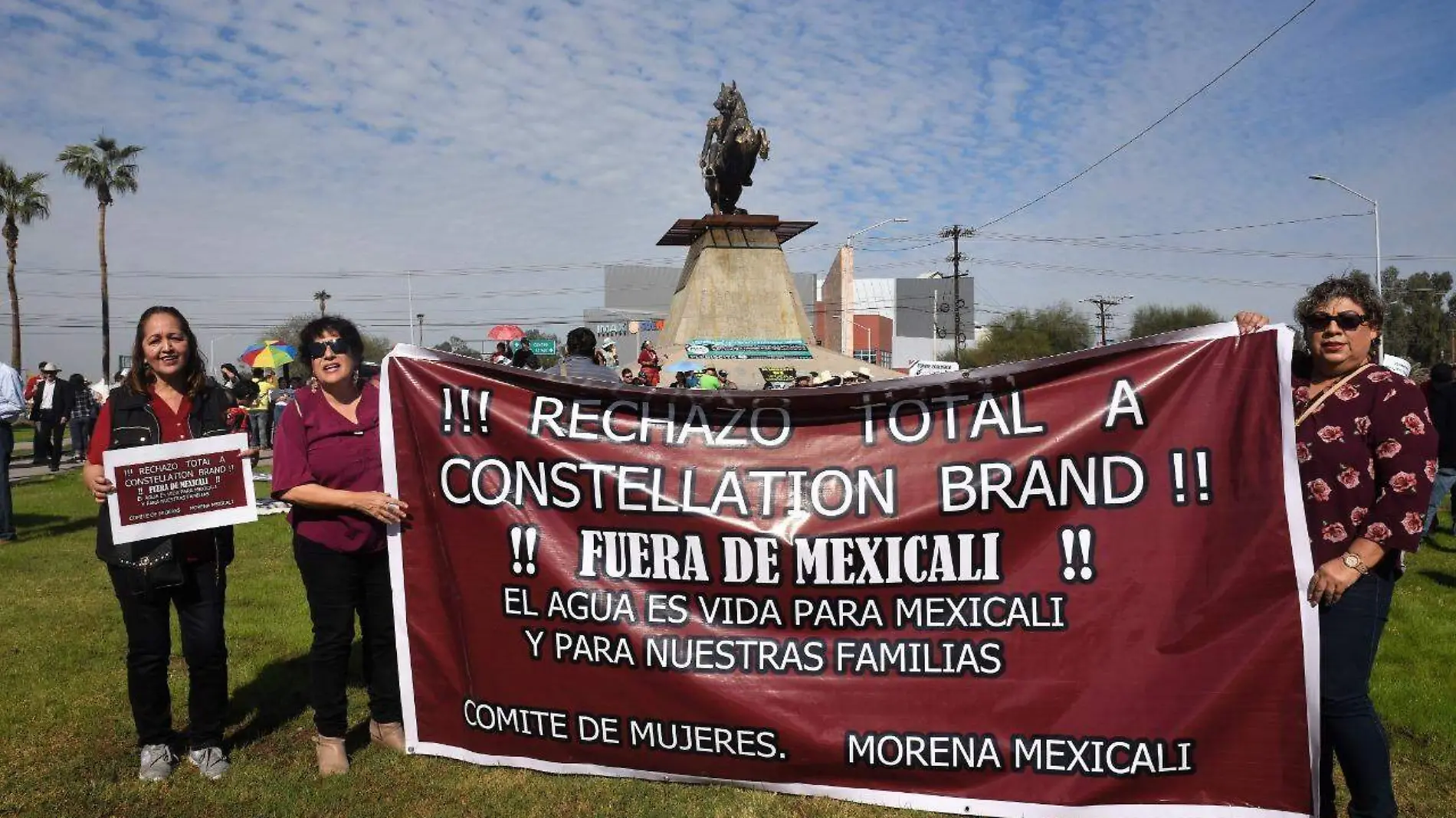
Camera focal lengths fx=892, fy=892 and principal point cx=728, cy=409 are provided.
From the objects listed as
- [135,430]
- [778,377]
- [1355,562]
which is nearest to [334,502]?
[135,430]

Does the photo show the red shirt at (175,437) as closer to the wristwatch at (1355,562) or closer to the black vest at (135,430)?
the black vest at (135,430)

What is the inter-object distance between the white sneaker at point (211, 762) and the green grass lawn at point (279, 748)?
7 cm

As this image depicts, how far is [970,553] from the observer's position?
3215mm

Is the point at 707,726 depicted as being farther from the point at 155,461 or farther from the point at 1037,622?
the point at 155,461

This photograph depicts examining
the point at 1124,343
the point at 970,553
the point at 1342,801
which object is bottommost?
the point at 1342,801

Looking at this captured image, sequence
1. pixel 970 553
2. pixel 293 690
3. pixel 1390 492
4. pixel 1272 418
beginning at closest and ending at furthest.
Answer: pixel 1390 492, pixel 1272 418, pixel 970 553, pixel 293 690

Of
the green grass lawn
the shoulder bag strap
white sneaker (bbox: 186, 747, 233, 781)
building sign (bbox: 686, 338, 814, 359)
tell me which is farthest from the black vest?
building sign (bbox: 686, 338, 814, 359)

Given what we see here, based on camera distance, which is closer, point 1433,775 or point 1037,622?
point 1037,622

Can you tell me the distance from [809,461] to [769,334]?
24589 mm

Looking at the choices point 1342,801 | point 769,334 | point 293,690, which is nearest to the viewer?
point 1342,801

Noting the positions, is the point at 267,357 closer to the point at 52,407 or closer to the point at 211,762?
the point at 52,407

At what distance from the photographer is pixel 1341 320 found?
2.86m

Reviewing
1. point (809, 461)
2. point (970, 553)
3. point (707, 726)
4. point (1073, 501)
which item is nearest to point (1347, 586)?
point (1073, 501)

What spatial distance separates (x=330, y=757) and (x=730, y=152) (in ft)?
88.9
